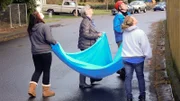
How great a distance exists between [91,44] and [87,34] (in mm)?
289

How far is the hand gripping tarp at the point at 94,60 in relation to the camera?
25.9ft

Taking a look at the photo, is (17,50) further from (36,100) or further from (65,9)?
(65,9)

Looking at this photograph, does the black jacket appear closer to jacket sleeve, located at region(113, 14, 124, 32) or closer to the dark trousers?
jacket sleeve, located at region(113, 14, 124, 32)

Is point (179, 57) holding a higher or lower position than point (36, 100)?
higher

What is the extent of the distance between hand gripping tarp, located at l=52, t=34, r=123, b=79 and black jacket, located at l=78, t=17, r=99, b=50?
0.38ft

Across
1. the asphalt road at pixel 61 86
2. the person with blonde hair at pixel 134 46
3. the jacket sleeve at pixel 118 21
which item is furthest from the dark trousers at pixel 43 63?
the jacket sleeve at pixel 118 21

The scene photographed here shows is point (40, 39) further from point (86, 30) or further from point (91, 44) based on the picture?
point (91, 44)

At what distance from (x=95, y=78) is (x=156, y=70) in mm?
2133

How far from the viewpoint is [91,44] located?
822 cm

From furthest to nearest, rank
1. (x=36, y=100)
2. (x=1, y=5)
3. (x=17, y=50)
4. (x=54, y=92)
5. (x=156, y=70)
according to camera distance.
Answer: (x=1, y=5), (x=17, y=50), (x=156, y=70), (x=54, y=92), (x=36, y=100)

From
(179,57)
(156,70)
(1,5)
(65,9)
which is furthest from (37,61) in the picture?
(65,9)

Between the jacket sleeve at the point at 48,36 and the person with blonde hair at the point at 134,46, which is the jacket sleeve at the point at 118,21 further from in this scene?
the jacket sleeve at the point at 48,36

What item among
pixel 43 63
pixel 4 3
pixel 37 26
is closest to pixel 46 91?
pixel 43 63

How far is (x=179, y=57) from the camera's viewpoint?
7.74 m
